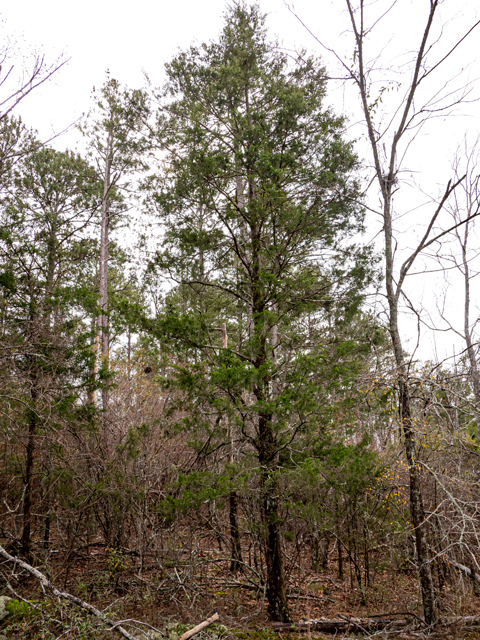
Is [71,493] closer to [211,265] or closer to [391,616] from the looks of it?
[211,265]

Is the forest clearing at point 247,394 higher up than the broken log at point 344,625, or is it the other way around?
the forest clearing at point 247,394

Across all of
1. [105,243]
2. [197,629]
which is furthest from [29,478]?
[105,243]

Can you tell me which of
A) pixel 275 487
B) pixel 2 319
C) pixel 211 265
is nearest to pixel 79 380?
pixel 2 319

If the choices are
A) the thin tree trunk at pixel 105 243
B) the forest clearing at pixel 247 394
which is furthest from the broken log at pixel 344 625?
the thin tree trunk at pixel 105 243

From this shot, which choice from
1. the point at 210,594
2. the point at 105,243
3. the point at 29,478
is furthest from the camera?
the point at 105,243

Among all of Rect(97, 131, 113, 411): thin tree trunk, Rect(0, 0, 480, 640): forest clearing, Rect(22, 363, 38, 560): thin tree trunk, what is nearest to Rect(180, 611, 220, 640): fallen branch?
Rect(0, 0, 480, 640): forest clearing

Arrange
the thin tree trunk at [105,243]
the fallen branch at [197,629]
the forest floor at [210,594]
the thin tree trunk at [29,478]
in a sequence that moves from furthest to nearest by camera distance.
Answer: the thin tree trunk at [105,243]
the thin tree trunk at [29,478]
the forest floor at [210,594]
the fallen branch at [197,629]

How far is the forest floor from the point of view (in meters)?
5.96

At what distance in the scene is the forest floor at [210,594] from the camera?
5.96 m

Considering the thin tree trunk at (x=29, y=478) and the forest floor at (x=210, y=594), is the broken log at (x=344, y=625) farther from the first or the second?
the thin tree trunk at (x=29, y=478)

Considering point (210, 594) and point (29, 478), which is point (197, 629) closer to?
point (210, 594)

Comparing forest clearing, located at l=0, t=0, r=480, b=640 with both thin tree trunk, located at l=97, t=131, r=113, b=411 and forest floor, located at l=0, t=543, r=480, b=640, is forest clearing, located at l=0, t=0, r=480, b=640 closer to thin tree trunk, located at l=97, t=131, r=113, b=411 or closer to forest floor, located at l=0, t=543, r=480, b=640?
forest floor, located at l=0, t=543, r=480, b=640

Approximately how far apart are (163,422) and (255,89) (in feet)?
21.1

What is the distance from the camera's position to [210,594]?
6652mm
